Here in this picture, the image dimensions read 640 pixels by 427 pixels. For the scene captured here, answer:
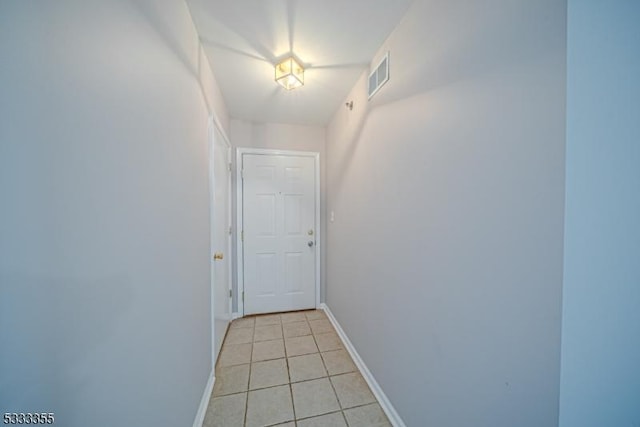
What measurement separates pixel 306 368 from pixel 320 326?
2.16 feet

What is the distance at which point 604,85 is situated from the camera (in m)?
0.57

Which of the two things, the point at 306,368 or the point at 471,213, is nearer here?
the point at 471,213

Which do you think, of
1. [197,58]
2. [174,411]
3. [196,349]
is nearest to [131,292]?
[174,411]

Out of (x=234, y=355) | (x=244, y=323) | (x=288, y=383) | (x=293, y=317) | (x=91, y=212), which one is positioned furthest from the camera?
(x=293, y=317)

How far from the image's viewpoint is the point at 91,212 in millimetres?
569

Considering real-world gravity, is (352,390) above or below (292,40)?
below

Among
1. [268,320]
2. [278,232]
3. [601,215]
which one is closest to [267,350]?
[268,320]

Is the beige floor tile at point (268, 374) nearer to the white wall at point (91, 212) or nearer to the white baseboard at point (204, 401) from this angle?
the white baseboard at point (204, 401)

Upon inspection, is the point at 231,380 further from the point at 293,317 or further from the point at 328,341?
the point at 293,317

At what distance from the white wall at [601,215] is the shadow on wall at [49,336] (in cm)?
124

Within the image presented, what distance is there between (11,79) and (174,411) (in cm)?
133

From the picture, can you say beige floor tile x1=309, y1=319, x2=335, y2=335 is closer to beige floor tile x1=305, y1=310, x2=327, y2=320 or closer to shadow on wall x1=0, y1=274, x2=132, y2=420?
beige floor tile x1=305, y1=310, x2=327, y2=320

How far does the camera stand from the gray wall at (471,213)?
598 millimetres

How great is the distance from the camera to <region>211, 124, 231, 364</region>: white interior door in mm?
1769
